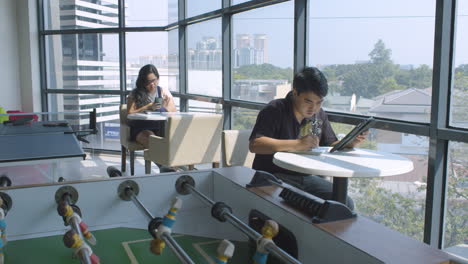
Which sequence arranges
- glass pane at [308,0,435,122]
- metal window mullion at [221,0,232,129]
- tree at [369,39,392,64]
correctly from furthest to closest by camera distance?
metal window mullion at [221,0,232,129], tree at [369,39,392,64], glass pane at [308,0,435,122]

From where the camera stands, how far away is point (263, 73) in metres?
4.34

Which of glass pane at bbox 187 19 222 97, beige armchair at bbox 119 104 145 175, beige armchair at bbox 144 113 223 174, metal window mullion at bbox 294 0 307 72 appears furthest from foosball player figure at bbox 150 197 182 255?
glass pane at bbox 187 19 222 97

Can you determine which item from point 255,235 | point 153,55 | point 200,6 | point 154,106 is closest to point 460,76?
point 255,235

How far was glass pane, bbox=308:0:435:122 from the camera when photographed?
8.46 feet

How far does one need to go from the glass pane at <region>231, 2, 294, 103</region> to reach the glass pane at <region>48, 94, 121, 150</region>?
281 cm

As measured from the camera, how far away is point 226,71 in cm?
489

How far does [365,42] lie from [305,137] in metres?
1.18

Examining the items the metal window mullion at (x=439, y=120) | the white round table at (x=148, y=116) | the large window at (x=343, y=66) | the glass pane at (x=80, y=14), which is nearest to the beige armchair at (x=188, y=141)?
the white round table at (x=148, y=116)

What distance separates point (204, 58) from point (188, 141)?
5.48 ft

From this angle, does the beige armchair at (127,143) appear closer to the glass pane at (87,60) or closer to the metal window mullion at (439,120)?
the glass pane at (87,60)

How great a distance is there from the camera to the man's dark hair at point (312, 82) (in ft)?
7.38

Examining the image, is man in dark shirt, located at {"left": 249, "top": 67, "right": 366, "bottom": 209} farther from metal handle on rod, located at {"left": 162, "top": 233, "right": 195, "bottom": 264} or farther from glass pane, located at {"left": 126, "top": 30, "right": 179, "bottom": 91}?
glass pane, located at {"left": 126, "top": 30, "right": 179, "bottom": 91}

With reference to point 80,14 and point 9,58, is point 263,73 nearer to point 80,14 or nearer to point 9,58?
point 80,14

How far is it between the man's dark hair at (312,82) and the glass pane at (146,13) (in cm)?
453
